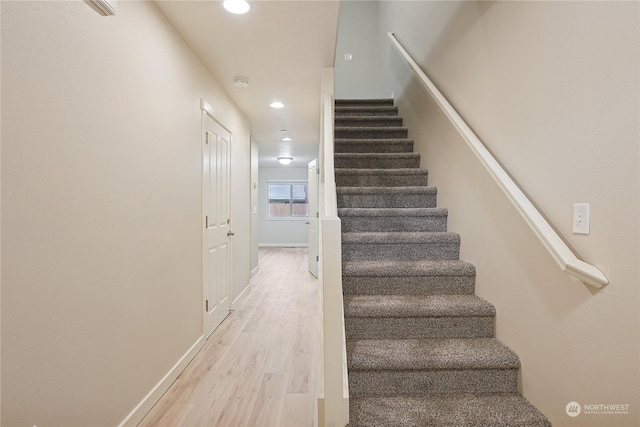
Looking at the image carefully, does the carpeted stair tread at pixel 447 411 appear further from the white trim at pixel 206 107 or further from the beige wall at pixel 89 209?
the white trim at pixel 206 107

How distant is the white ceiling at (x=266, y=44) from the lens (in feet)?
6.44

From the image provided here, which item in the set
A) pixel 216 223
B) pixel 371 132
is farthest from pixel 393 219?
pixel 216 223

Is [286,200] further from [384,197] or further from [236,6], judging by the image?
[236,6]

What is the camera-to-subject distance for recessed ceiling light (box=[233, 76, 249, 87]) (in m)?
3.00

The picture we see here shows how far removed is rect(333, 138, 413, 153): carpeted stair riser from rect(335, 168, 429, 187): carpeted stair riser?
1.53 ft

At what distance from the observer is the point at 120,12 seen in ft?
5.17

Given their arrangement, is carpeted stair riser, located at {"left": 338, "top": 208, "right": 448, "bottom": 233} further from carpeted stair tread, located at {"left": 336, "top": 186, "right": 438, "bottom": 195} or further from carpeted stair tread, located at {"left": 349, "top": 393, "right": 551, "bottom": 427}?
carpeted stair tread, located at {"left": 349, "top": 393, "right": 551, "bottom": 427}

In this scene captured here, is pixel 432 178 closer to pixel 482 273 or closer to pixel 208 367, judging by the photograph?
pixel 482 273

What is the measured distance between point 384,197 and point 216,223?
1648mm

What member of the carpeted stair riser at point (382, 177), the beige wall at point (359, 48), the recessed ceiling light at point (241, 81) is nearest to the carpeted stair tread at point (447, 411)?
the carpeted stair riser at point (382, 177)

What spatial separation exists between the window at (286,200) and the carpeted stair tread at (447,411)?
8.40 meters

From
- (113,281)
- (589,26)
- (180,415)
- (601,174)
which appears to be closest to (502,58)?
(589,26)

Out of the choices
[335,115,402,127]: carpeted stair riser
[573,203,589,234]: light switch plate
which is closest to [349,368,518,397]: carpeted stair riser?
[573,203,589,234]: light switch plate

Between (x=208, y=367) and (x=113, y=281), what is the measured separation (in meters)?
1.22
